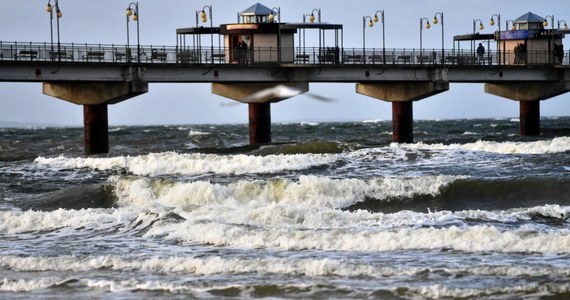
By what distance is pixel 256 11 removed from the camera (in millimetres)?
61344

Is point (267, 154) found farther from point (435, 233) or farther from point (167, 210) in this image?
point (435, 233)

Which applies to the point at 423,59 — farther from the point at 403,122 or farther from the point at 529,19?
the point at 529,19

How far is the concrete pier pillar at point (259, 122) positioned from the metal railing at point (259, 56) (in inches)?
91.9

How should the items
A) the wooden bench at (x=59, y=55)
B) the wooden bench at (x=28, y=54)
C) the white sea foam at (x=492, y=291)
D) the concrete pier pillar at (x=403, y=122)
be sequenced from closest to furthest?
the white sea foam at (x=492, y=291), the wooden bench at (x=28, y=54), the wooden bench at (x=59, y=55), the concrete pier pillar at (x=403, y=122)

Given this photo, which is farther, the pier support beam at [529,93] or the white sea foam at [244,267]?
the pier support beam at [529,93]

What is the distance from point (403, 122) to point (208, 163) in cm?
1947

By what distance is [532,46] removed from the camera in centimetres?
7169

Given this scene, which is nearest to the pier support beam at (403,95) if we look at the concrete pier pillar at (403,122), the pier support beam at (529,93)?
the concrete pier pillar at (403,122)

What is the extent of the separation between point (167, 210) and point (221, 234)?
17.8 feet

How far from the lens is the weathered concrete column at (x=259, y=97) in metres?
59.7

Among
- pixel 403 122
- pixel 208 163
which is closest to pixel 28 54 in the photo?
pixel 208 163

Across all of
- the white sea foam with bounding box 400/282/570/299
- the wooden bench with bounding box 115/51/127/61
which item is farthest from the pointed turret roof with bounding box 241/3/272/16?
the white sea foam with bounding box 400/282/570/299

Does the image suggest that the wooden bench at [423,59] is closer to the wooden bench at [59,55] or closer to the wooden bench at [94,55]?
the wooden bench at [94,55]

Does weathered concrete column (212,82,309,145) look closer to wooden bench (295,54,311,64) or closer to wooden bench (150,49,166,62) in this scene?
wooden bench (295,54,311,64)
